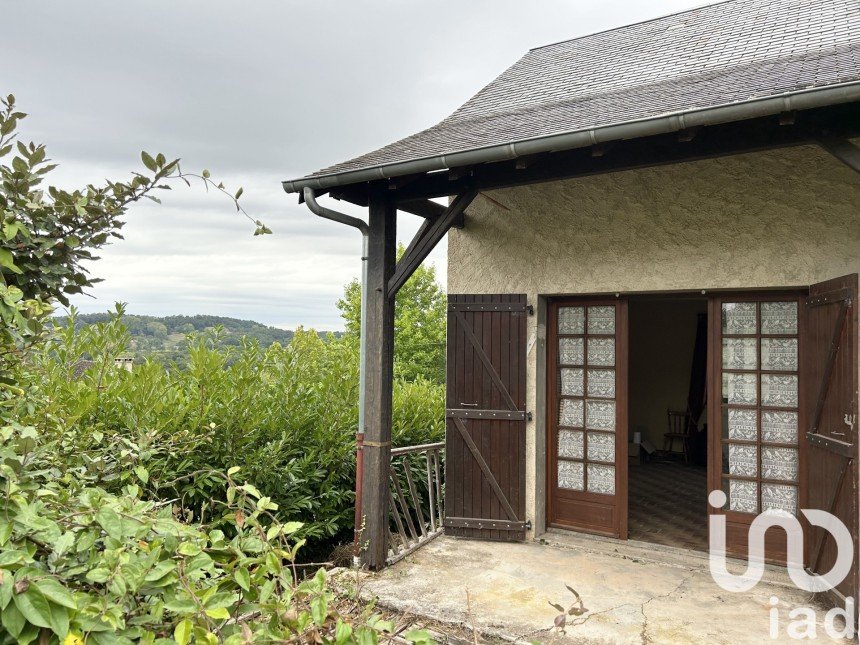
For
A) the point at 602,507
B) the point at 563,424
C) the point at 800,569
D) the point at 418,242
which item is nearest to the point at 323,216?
the point at 418,242

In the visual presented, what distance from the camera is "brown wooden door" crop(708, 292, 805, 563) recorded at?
14.8 feet

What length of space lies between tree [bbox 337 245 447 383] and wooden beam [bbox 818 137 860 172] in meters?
26.3

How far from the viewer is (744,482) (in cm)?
464

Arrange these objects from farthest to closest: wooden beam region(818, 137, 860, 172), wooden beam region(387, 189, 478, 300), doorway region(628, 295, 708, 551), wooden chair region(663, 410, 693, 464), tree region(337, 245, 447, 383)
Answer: tree region(337, 245, 447, 383)
wooden chair region(663, 410, 693, 464)
doorway region(628, 295, 708, 551)
wooden beam region(387, 189, 478, 300)
wooden beam region(818, 137, 860, 172)

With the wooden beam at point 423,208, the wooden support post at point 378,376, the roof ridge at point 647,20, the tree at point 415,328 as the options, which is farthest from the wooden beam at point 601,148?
the tree at point 415,328

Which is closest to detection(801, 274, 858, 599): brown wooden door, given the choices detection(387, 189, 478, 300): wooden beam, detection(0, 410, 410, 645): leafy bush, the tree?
detection(387, 189, 478, 300): wooden beam

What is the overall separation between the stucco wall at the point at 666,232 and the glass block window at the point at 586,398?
27 centimetres

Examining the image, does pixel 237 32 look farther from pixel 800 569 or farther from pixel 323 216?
Answer: pixel 800 569

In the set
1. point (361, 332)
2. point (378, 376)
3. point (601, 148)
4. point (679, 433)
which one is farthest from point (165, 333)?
point (679, 433)

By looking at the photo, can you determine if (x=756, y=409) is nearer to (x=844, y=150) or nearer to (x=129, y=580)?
(x=844, y=150)

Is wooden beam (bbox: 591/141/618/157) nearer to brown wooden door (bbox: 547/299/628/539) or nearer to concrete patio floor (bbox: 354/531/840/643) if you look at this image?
brown wooden door (bbox: 547/299/628/539)

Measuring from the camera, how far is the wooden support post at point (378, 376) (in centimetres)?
461

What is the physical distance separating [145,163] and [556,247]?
156 inches

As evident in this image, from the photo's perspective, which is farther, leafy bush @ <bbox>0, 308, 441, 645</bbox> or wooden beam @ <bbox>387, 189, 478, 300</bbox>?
→ wooden beam @ <bbox>387, 189, 478, 300</bbox>
